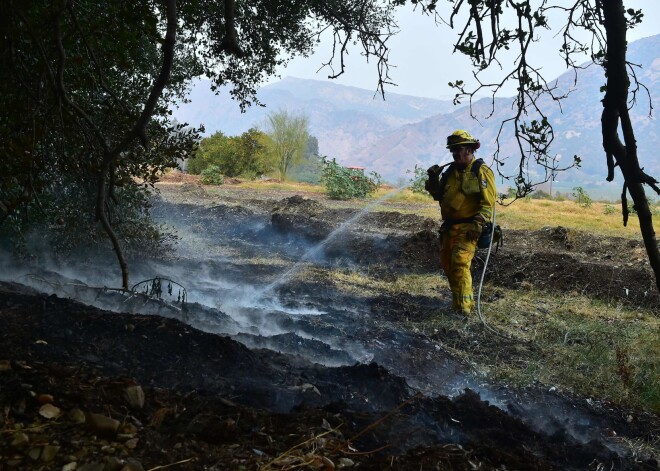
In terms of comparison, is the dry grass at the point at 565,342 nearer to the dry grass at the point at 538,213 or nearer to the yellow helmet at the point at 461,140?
the yellow helmet at the point at 461,140

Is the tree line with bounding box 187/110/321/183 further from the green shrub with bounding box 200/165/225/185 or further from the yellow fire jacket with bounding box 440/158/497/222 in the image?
the yellow fire jacket with bounding box 440/158/497/222

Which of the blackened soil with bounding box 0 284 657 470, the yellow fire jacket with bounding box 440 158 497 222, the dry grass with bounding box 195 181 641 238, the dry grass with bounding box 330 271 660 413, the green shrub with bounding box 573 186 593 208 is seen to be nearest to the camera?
the blackened soil with bounding box 0 284 657 470

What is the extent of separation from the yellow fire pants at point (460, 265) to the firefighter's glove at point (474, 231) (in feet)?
0.10

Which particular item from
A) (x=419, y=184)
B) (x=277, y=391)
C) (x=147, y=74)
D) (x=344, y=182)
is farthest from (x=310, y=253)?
(x=419, y=184)

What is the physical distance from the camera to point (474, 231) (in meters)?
6.78

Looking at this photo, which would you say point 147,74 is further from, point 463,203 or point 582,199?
point 582,199

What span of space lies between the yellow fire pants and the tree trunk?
4881 mm

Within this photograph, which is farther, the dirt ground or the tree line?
the tree line

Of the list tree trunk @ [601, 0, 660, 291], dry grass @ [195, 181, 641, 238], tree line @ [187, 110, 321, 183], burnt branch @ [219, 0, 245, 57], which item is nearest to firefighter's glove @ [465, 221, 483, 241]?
burnt branch @ [219, 0, 245, 57]

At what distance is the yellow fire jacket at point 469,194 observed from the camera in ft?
22.1

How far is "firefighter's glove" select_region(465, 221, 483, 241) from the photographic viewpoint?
267 inches

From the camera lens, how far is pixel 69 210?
691cm

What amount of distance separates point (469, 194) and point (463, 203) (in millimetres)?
144

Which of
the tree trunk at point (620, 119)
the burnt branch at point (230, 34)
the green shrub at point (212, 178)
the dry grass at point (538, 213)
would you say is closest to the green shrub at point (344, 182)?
the dry grass at point (538, 213)
